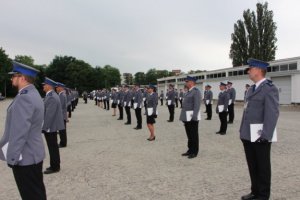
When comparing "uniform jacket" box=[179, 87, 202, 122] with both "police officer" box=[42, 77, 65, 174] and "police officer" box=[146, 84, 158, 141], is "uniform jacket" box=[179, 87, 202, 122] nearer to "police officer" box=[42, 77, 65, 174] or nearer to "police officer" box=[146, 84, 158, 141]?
"police officer" box=[146, 84, 158, 141]

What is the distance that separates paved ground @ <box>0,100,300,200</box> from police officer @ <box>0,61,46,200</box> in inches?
65.9

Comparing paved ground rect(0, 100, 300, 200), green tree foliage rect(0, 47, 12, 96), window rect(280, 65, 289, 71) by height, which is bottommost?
paved ground rect(0, 100, 300, 200)

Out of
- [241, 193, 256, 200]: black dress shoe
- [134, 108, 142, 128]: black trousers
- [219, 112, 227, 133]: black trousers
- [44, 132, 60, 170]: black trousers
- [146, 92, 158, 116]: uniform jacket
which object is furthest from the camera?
[134, 108, 142, 128]: black trousers

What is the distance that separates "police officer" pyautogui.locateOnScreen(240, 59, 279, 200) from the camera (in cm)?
449

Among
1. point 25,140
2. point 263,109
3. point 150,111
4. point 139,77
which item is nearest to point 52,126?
point 25,140

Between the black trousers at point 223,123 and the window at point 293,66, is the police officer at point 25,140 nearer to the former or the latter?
the black trousers at point 223,123

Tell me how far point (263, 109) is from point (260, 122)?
191 millimetres

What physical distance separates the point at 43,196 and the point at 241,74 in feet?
131

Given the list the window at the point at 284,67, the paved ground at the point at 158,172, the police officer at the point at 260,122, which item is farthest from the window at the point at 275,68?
the police officer at the point at 260,122

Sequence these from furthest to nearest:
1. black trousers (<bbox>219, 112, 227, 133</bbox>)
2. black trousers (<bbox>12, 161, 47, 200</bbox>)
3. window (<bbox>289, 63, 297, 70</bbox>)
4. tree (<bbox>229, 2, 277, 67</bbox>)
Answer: tree (<bbox>229, 2, 277, 67</bbox>) < window (<bbox>289, 63, 297, 70</bbox>) < black trousers (<bbox>219, 112, 227, 133</bbox>) < black trousers (<bbox>12, 161, 47, 200</bbox>)

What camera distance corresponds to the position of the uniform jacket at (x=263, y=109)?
4.46 m

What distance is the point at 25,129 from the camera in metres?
3.36

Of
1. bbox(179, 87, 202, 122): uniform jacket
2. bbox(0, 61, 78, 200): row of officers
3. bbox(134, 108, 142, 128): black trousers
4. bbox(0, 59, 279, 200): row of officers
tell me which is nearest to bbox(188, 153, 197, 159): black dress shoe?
bbox(179, 87, 202, 122): uniform jacket

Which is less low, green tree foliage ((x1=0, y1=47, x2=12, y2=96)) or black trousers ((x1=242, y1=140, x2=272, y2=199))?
green tree foliage ((x1=0, y1=47, x2=12, y2=96))
